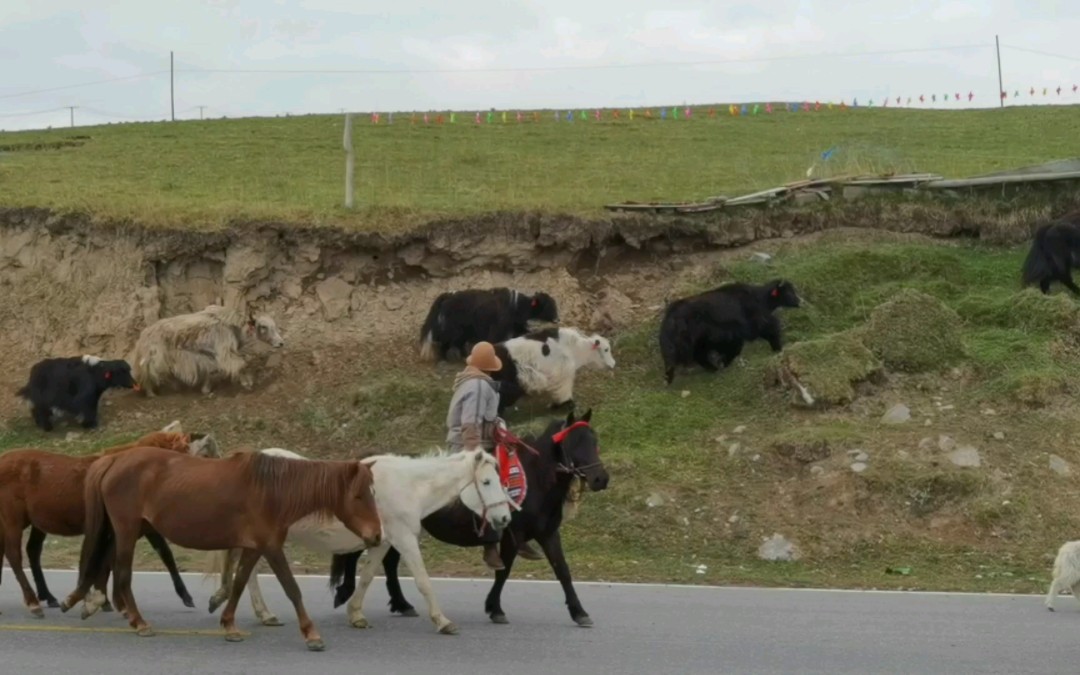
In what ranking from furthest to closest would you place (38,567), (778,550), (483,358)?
(778,550) < (483,358) < (38,567)

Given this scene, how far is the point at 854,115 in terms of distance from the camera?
4712 centimetres

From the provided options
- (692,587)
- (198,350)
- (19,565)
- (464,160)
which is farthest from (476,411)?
(464,160)

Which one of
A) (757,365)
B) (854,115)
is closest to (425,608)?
(757,365)

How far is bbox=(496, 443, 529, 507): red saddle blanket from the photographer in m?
11.0

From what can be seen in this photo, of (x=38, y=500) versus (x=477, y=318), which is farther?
(x=477, y=318)

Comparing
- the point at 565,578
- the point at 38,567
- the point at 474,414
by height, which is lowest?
the point at 38,567

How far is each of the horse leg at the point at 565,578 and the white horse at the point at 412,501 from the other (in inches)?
19.3

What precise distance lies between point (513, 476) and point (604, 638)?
5.31ft

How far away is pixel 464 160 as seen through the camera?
32.4 metres

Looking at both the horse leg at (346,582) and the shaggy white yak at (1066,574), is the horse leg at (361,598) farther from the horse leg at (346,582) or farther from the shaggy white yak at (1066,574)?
the shaggy white yak at (1066,574)

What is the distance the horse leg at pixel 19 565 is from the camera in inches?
436

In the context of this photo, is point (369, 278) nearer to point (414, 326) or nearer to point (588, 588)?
point (414, 326)

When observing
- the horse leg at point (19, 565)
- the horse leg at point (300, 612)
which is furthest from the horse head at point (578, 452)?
the horse leg at point (19, 565)

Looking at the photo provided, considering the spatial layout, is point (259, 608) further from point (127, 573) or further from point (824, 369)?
point (824, 369)
